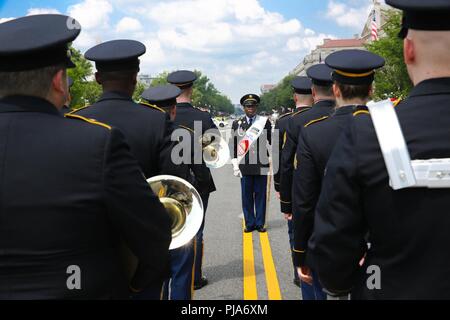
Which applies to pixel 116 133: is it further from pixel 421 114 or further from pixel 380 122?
pixel 421 114

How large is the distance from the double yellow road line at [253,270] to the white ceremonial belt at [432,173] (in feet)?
11.6

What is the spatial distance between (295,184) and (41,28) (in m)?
2.02

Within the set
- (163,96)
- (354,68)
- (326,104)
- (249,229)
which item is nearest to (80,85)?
(249,229)

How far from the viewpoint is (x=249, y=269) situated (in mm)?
5805

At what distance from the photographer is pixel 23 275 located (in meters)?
1.75

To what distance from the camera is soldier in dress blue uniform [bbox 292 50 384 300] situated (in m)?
3.02

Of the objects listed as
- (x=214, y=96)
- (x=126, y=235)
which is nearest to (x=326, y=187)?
(x=126, y=235)

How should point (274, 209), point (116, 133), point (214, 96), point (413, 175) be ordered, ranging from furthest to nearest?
point (214, 96)
point (274, 209)
point (116, 133)
point (413, 175)

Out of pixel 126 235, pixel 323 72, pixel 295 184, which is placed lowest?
pixel 295 184

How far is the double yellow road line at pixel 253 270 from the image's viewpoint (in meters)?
5.00

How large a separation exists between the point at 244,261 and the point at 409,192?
4643 millimetres

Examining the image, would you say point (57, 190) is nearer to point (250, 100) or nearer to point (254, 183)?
point (254, 183)

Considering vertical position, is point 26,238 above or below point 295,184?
above

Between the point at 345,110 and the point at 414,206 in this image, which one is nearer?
the point at 414,206
